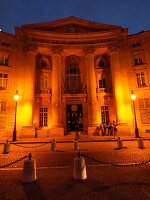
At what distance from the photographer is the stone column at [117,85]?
75.5ft

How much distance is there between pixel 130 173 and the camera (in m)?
6.00

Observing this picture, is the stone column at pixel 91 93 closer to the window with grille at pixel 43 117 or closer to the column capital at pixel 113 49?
the column capital at pixel 113 49

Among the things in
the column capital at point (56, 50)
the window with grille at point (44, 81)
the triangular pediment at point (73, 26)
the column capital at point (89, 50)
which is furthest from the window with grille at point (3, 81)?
the column capital at point (89, 50)

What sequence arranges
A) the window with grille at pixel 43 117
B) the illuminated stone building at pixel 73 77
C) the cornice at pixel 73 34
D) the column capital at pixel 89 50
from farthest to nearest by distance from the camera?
the column capital at pixel 89 50, the cornice at pixel 73 34, the window with grille at pixel 43 117, the illuminated stone building at pixel 73 77

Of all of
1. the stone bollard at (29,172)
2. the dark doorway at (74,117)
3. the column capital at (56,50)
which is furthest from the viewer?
the dark doorway at (74,117)

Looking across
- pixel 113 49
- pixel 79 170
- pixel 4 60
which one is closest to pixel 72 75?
pixel 113 49

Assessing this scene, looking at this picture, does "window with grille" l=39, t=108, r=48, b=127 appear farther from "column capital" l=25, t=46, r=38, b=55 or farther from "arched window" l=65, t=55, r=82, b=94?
Result: "column capital" l=25, t=46, r=38, b=55

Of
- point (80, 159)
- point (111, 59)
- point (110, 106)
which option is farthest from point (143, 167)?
point (111, 59)

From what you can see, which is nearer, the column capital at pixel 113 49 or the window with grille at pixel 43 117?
the window with grille at pixel 43 117

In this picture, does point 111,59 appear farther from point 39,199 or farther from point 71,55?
point 39,199

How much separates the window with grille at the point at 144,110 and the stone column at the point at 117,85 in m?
2.74

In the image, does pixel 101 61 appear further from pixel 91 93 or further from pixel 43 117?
pixel 43 117

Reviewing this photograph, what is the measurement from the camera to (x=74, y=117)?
26.2m

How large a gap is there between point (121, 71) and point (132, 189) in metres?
22.6
